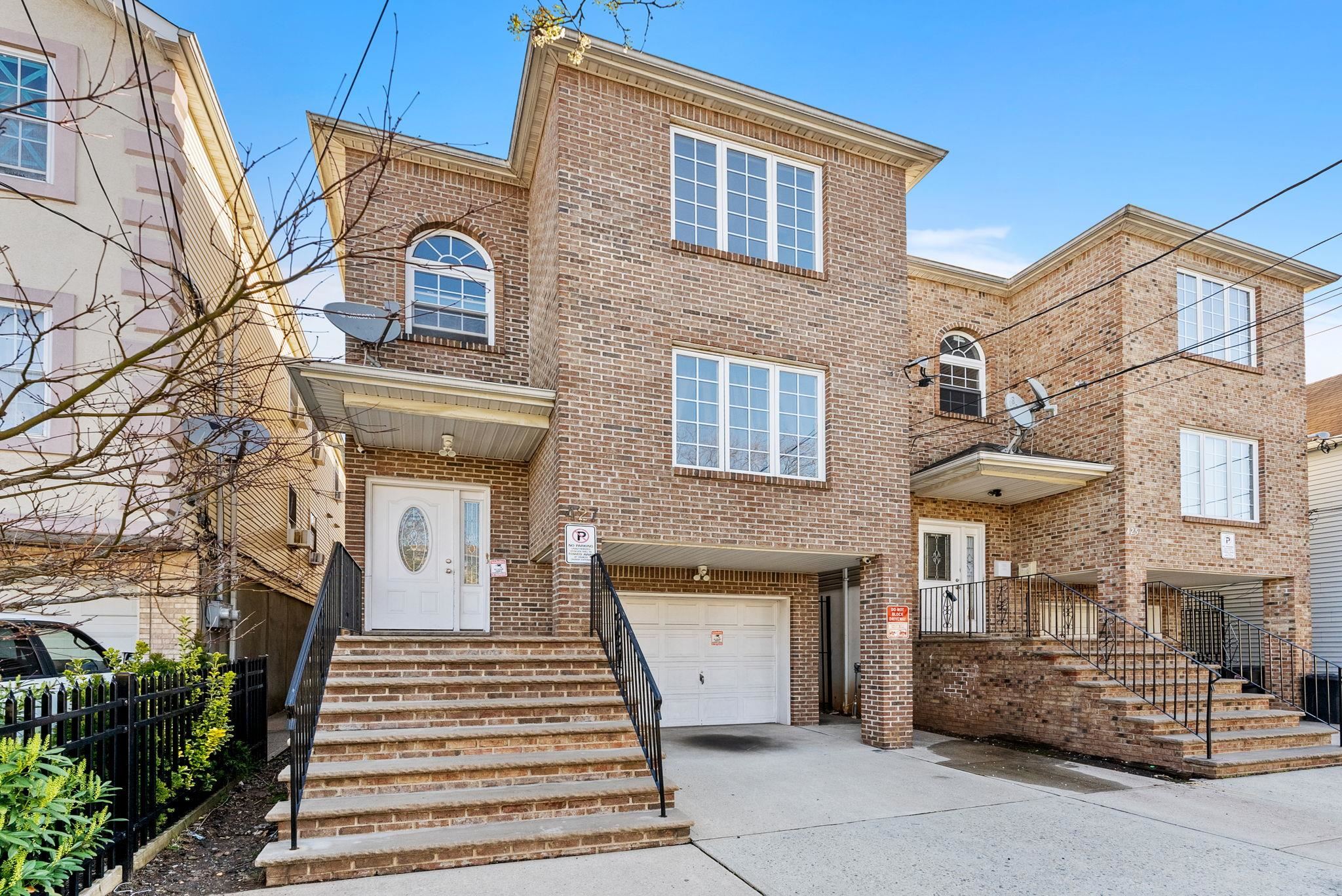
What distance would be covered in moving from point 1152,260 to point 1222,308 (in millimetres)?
2753

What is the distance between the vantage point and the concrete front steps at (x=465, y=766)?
5.49 m

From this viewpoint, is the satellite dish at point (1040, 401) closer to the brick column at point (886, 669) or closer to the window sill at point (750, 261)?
the brick column at point (886, 669)

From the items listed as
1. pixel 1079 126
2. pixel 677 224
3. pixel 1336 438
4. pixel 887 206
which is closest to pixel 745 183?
pixel 677 224

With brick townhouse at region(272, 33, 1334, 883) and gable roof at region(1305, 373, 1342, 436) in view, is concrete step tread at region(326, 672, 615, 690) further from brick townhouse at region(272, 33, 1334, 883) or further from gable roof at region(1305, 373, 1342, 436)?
gable roof at region(1305, 373, 1342, 436)

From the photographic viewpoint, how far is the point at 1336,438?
15281 mm

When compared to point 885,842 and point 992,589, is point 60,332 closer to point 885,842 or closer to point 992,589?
point 885,842

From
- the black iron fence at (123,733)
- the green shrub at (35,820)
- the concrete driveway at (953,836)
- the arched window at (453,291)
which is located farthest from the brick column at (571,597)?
the green shrub at (35,820)

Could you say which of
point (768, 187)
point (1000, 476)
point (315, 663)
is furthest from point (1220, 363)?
point (315, 663)

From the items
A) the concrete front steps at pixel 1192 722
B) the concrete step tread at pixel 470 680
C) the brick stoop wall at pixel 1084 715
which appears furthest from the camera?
the brick stoop wall at pixel 1084 715

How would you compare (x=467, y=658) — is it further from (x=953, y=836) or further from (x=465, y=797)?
(x=953, y=836)

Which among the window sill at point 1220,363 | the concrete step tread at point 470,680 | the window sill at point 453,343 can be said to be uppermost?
the window sill at point 1220,363

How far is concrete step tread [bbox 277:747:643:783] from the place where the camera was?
19.7 ft

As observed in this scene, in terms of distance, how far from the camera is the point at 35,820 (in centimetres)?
351

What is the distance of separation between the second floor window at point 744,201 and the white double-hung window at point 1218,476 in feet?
23.7
